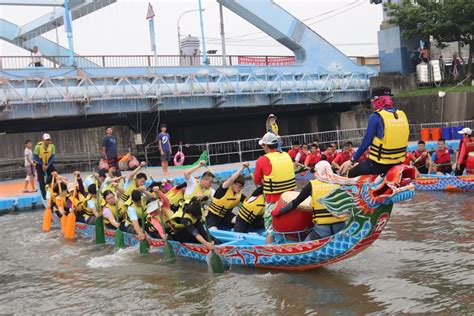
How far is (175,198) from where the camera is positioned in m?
9.87

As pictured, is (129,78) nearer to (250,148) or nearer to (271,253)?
(250,148)

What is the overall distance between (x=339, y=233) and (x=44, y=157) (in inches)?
419

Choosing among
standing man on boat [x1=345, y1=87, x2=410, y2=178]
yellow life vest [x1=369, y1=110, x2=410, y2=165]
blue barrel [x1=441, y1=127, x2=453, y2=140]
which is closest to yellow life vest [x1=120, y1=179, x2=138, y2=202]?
standing man on boat [x1=345, y1=87, x2=410, y2=178]

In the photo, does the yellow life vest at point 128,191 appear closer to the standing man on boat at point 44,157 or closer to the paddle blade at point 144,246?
the paddle blade at point 144,246

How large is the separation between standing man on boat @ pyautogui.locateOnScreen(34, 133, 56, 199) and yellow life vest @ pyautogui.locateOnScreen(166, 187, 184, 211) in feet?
23.5

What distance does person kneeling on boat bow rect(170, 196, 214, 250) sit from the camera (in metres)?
9.02

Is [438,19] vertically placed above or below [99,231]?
above

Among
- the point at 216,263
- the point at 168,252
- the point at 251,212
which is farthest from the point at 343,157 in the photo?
the point at 216,263

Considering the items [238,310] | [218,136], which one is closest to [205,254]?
[238,310]

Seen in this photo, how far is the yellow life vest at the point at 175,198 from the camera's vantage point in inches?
386

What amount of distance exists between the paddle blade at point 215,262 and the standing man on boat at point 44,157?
8.57 metres

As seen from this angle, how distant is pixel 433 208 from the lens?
43.2 feet

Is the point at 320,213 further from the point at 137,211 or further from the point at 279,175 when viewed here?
the point at 137,211

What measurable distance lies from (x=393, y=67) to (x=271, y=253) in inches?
1072
